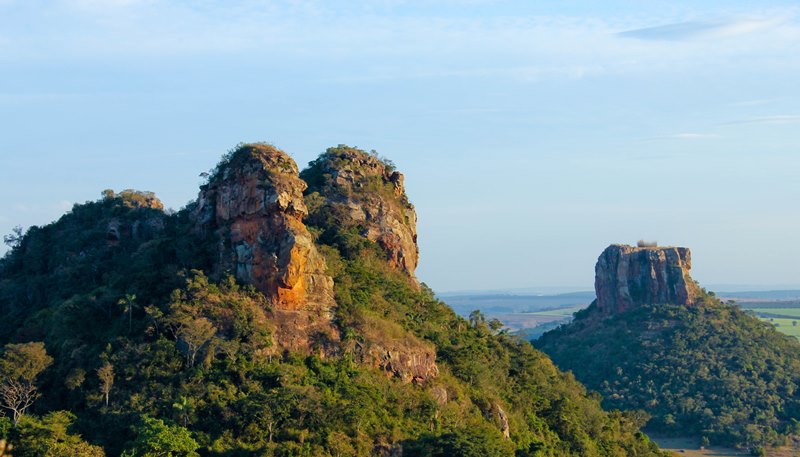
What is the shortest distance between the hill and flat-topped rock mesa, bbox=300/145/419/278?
43201mm

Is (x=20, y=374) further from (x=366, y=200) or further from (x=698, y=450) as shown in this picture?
(x=698, y=450)

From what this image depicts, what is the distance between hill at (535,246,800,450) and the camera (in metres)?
115

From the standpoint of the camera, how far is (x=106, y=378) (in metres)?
57.5

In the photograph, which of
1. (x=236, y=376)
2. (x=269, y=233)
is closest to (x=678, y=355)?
(x=269, y=233)

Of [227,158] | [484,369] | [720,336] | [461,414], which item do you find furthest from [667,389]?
[227,158]

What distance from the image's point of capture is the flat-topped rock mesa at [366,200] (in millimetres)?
81250

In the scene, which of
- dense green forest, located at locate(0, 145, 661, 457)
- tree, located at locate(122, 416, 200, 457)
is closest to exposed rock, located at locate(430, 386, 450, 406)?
dense green forest, located at locate(0, 145, 661, 457)

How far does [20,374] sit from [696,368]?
8446cm

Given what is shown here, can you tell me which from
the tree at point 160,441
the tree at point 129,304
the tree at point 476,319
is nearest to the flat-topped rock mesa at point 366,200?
the tree at point 476,319

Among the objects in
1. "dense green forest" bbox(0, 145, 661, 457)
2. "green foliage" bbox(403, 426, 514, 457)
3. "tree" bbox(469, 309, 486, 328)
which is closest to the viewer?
"dense green forest" bbox(0, 145, 661, 457)

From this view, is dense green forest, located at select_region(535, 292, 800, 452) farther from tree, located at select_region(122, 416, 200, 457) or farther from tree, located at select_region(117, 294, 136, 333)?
tree, located at select_region(122, 416, 200, 457)

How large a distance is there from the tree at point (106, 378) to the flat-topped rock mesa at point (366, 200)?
83.2 ft

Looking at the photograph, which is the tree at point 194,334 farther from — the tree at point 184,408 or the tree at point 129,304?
the tree at point 129,304

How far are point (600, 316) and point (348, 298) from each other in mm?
76279
